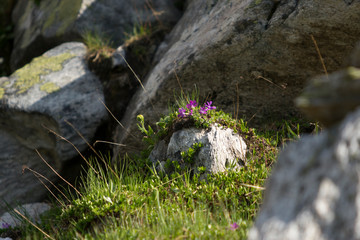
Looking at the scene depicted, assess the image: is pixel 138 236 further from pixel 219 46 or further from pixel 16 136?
pixel 16 136

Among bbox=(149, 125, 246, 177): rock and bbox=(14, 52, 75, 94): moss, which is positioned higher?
bbox=(14, 52, 75, 94): moss

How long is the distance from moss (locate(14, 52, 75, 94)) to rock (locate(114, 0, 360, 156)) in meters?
Result: 2.09

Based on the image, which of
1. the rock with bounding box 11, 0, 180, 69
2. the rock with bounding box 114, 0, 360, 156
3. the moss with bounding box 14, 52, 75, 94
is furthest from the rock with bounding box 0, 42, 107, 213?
the rock with bounding box 114, 0, 360, 156

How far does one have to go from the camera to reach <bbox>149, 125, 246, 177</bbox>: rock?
373 cm

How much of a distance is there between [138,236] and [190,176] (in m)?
1.25

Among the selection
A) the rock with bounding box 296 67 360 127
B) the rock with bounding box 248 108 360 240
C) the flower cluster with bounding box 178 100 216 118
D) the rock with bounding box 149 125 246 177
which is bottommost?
the rock with bounding box 149 125 246 177

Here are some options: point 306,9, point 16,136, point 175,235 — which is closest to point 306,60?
point 306,9

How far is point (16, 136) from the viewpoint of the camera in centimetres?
631

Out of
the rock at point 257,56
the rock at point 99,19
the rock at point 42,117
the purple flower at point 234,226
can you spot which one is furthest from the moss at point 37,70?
the purple flower at point 234,226

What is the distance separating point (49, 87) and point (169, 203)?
12.4ft

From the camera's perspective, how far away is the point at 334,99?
167 cm

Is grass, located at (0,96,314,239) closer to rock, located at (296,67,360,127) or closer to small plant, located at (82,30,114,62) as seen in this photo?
rock, located at (296,67,360,127)

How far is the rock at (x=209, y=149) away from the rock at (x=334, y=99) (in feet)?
6.69

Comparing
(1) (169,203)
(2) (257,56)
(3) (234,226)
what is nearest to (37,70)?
(2) (257,56)
